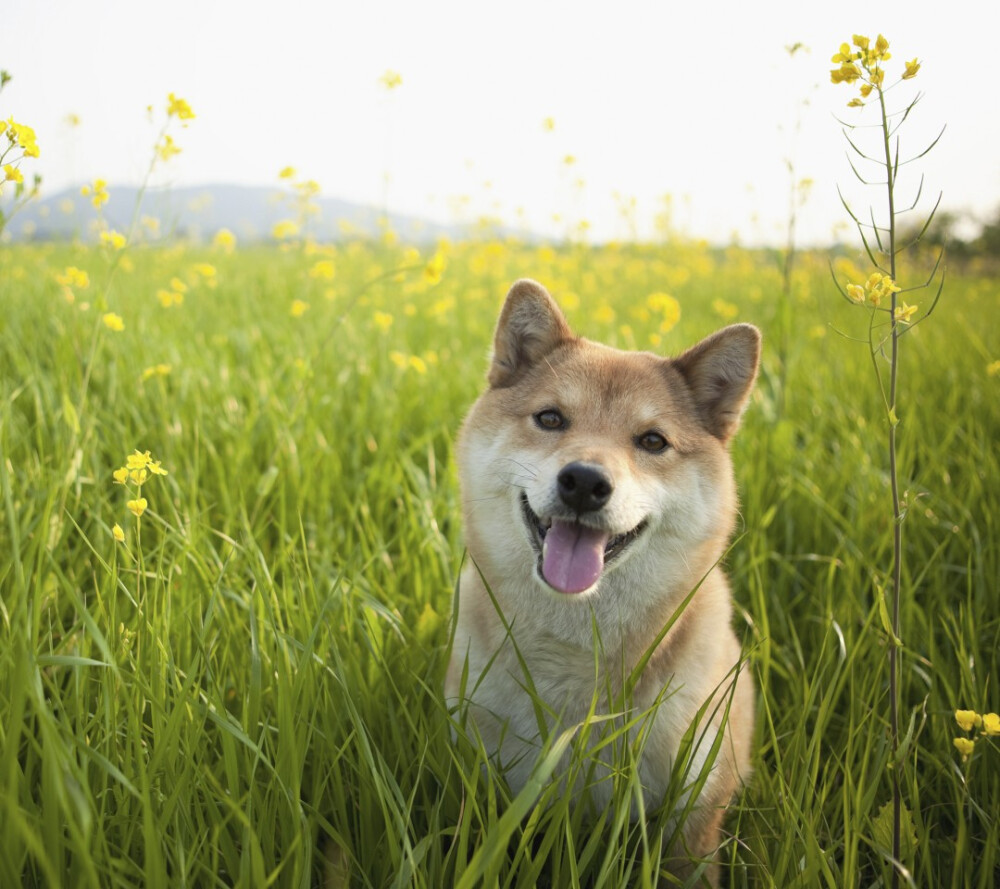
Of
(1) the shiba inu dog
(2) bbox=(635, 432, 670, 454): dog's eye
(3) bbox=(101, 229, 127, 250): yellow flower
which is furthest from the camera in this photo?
(3) bbox=(101, 229, 127, 250): yellow flower

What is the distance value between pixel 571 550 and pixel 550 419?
0.52 metres

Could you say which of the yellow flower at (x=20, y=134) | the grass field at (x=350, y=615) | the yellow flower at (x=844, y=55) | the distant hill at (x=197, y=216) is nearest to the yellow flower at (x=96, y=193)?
the distant hill at (x=197, y=216)

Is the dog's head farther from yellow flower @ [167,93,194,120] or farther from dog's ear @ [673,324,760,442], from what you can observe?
yellow flower @ [167,93,194,120]

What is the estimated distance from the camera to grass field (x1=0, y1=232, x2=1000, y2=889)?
5.40ft

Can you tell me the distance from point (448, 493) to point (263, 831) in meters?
2.04

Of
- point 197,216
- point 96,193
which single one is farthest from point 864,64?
point 197,216

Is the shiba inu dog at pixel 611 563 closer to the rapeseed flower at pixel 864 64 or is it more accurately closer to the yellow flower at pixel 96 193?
the rapeseed flower at pixel 864 64

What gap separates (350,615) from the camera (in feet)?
7.77

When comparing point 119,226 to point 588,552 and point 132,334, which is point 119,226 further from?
point 588,552

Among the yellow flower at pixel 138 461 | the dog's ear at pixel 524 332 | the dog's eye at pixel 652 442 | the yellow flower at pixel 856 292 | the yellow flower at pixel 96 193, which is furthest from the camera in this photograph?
the yellow flower at pixel 96 193

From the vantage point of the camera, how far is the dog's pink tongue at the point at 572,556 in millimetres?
2059

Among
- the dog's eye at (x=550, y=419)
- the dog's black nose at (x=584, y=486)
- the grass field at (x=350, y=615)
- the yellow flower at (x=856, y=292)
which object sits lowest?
the grass field at (x=350, y=615)

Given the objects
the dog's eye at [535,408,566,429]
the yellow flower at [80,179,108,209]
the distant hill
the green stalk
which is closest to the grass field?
the green stalk

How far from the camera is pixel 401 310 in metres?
6.89
